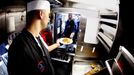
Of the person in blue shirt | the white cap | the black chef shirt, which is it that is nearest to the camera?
the black chef shirt

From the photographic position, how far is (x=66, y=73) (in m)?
4.96

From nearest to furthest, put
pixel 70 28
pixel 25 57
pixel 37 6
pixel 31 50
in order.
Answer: pixel 25 57 → pixel 31 50 → pixel 37 6 → pixel 70 28

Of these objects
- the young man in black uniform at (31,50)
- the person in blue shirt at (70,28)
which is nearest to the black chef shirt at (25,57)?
the young man in black uniform at (31,50)

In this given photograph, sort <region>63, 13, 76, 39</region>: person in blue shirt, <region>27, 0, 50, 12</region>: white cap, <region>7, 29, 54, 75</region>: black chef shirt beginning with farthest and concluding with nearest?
<region>63, 13, 76, 39</region>: person in blue shirt < <region>27, 0, 50, 12</region>: white cap < <region>7, 29, 54, 75</region>: black chef shirt

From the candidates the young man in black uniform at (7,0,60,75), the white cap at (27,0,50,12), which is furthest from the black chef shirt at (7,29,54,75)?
the white cap at (27,0,50,12)

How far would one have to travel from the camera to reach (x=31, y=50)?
2787 millimetres

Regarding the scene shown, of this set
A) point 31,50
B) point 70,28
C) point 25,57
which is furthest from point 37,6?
point 70,28

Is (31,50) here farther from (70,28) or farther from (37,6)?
(70,28)

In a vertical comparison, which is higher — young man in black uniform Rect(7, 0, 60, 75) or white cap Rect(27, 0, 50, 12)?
white cap Rect(27, 0, 50, 12)

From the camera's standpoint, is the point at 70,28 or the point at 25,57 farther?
the point at 70,28

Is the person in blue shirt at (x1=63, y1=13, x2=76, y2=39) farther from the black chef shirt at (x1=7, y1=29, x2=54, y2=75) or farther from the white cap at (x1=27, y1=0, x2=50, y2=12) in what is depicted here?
the black chef shirt at (x1=7, y1=29, x2=54, y2=75)

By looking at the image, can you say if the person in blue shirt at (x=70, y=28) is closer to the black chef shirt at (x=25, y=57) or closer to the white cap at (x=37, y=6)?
the white cap at (x=37, y=6)

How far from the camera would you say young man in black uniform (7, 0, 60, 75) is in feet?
8.63

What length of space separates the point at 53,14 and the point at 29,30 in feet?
7.02
